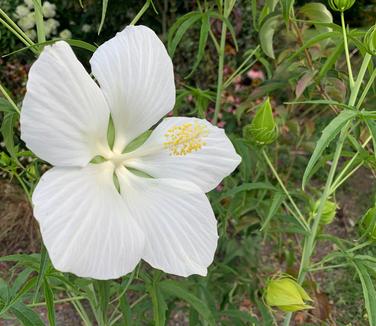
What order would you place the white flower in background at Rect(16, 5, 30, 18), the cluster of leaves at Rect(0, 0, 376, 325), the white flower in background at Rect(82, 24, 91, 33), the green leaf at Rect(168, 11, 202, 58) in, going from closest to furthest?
the cluster of leaves at Rect(0, 0, 376, 325)
the green leaf at Rect(168, 11, 202, 58)
the white flower in background at Rect(16, 5, 30, 18)
the white flower in background at Rect(82, 24, 91, 33)

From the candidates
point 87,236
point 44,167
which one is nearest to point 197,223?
point 87,236

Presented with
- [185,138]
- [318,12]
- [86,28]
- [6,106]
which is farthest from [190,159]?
[86,28]

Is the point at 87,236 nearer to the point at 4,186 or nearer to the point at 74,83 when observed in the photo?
the point at 74,83

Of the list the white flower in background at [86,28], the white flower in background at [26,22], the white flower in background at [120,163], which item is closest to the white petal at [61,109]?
the white flower in background at [120,163]

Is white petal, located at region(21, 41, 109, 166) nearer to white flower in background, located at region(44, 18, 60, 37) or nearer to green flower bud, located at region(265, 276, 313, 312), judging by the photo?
green flower bud, located at region(265, 276, 313, 312)

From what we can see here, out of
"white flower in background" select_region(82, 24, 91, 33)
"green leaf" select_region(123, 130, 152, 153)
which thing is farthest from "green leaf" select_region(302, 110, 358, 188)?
"white flower in background" select_region(82, 24, 91, 33)

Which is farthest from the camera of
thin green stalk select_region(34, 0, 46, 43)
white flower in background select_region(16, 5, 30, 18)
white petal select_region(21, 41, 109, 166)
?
white flower in background select_region(16, 5, 30, 18)

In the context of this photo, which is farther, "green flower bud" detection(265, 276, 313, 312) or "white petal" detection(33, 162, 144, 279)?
"green flower bud" detection(265, 276, 313, 312)
